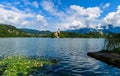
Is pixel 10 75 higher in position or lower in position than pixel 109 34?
lower

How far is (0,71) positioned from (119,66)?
101ft

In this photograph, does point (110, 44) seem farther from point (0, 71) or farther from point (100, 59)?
point (0, 71)

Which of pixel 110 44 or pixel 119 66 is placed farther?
pixel 110 44

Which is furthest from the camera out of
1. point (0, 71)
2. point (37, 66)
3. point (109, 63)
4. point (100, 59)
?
point (100, 59)

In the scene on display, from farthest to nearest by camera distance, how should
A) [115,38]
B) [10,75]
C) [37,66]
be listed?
1. [115,38]
2. [37,66]
3. [10,75]

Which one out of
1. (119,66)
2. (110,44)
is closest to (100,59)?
(119,66)

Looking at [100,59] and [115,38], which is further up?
[115,38]

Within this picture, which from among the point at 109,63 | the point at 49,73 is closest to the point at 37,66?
the point at 49,73

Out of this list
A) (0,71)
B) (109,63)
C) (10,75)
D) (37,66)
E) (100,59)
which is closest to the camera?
(10,75)

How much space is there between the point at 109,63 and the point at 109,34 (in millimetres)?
32342

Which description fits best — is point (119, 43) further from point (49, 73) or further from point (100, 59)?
point (49, 73)

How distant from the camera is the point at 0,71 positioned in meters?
47.1

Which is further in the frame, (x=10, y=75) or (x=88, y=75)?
(x=88, y=75)

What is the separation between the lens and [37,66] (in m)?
55.7
